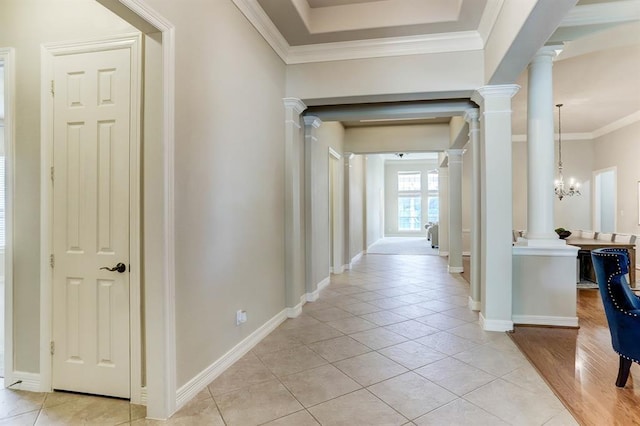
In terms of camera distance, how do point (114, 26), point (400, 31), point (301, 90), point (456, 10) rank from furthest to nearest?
point (301, 90)
point (400, 31)
point (456, 10)
point (114, 26)

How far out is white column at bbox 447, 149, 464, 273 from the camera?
721cm

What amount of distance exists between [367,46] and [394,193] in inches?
502

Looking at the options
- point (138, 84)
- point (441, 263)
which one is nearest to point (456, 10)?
point (138, 84)

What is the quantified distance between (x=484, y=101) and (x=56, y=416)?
4.52m

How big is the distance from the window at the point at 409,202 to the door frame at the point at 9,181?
14977mm

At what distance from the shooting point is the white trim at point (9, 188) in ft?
8.33

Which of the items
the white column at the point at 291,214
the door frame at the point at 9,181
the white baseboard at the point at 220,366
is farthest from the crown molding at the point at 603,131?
the door frame at the point at 9,181

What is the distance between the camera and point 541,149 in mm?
3881

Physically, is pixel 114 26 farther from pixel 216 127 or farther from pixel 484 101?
pixel 484 101

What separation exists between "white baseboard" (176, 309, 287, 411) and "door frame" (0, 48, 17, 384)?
4.41ft

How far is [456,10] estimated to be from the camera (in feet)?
11.4

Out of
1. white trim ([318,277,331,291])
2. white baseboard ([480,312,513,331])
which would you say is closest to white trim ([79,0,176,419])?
white baseboard ([480,312,513,331])

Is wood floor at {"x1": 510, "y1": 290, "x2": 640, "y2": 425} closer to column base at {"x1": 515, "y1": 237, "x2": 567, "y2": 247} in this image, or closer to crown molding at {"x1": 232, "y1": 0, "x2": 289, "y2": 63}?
column base at {"x1": 515, "y1": 237, "x2": 567, "y2": 247}

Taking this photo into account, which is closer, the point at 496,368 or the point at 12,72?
the point at 12,72
